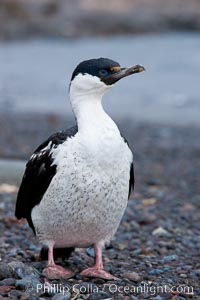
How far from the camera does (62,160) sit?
530cm

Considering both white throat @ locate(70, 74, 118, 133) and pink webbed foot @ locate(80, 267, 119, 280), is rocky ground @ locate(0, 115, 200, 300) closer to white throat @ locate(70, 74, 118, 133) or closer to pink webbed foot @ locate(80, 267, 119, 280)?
pink webbed foot @ locate(80, 267, 119, 280)

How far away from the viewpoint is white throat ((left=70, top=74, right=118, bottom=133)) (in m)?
5.31

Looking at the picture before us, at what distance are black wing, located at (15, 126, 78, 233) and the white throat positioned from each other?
107 mm

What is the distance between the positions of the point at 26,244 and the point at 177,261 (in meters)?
1.18

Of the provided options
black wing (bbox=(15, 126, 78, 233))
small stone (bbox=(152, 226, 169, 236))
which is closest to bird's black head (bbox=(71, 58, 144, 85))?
black wing (bbox=(15, 126, 78, 233))

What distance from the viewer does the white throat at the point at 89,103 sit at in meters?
5.31

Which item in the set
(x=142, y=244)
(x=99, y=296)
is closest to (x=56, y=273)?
(x=99, y=296)

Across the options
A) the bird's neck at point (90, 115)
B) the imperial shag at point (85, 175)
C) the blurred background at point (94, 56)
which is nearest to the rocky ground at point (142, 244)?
the imperial shag at point (85, 175)

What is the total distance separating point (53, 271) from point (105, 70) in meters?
1.33

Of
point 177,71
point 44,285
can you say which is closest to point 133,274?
point 44,285

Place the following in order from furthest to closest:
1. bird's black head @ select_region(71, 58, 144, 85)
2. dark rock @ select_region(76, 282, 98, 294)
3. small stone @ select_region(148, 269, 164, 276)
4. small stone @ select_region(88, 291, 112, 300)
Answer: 1. small stone @ select_region(148, 269, 164, 276)
2. bird's black head @ select_region(71, 58, 144, 85)
3. dark rock @ select_region(76, 282, 98, 294)
4. small stone @ select_region(88, 291, 112, 300)

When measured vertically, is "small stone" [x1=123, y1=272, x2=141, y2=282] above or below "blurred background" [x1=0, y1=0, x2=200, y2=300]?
below

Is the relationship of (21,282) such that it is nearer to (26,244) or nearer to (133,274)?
(133,274)

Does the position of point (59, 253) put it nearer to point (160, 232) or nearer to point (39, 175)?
point (39, 175)
